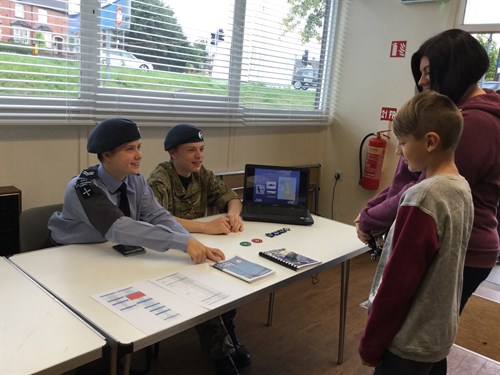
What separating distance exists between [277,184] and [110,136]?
98cm

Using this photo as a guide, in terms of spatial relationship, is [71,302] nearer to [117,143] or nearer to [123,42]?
[117,143]

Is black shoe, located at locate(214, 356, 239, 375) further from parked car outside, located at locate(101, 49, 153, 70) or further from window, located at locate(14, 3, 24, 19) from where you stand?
window, located at locate(14, 3, 24, 19)

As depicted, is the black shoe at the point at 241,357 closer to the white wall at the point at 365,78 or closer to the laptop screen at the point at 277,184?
the laptop screen at the point at 277,184

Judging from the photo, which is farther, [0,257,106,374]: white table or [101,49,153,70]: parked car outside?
[101,49,153,70]: parked car outside

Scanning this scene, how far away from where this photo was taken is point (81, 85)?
2.44 meters

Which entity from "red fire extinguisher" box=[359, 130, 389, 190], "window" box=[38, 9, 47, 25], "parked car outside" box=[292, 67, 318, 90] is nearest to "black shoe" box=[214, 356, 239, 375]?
"window" box=[38, 9, 47, 25]

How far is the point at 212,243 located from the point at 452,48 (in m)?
1.16

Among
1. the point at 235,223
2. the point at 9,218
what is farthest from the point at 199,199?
the point at 9,218

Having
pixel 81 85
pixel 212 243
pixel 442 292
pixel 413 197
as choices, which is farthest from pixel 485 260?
pixel 81 85

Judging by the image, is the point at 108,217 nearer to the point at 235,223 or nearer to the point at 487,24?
the point at 235,223

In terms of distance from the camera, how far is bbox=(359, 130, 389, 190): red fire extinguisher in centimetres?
374

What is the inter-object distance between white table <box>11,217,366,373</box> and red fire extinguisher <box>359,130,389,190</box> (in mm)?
1746

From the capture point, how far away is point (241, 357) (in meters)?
2.20

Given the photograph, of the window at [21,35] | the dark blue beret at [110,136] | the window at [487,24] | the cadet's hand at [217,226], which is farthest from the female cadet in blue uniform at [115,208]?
the window at [487,24]
